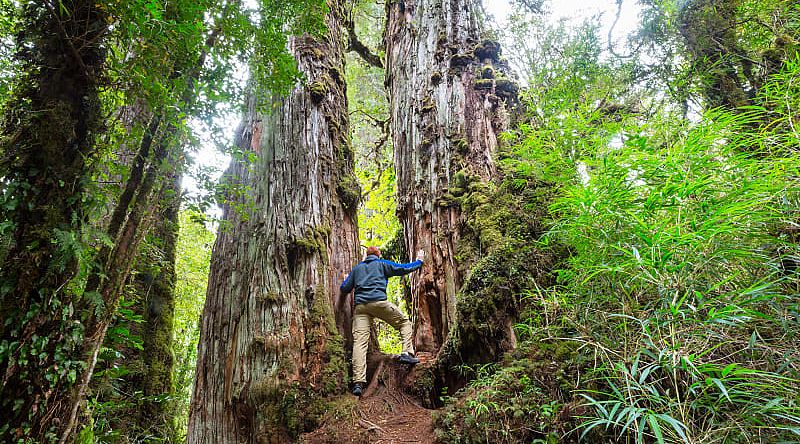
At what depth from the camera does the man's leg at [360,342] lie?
433 centimetres

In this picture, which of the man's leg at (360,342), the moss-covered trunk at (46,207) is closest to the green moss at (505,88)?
the man's leg at (360,342)

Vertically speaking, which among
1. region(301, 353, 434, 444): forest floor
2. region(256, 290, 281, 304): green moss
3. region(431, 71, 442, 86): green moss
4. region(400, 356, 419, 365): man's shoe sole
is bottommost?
region(301, 353, 434, 444): forest floor

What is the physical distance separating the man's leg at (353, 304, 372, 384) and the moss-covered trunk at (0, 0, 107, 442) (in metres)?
2.52

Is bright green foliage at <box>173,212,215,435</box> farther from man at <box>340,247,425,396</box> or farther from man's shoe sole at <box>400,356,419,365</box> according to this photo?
man's shoe sole at <box>400,356,419,365</box>

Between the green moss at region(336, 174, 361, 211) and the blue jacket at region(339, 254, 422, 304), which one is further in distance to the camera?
the green moss at region(336, 174, 361, 211)

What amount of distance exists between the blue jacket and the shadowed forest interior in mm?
211

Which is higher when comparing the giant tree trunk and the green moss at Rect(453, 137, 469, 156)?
the green moss at Rect(453, 137, 469, 156)

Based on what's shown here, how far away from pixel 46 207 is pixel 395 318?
353cm

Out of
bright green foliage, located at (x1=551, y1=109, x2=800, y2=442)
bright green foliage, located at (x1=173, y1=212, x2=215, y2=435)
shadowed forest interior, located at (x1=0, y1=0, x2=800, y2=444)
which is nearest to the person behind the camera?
bright green foliage, located at (x1=551, y1=109, x2=800, y2=442)

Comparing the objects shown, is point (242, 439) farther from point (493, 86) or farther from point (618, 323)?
point (493, 86)

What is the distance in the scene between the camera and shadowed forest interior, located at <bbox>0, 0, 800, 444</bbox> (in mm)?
2062

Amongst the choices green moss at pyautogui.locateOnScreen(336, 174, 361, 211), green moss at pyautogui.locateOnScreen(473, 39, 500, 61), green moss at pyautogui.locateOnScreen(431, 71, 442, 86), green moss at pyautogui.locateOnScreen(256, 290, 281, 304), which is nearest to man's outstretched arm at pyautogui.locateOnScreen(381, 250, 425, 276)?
green moss at pyautogui.locateOnScreen(336, 174, 361, 211)

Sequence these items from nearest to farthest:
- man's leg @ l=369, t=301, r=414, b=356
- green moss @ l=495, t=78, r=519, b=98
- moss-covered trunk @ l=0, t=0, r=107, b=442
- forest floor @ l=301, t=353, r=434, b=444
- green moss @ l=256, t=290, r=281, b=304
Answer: moss-covered trunk @ l=0, t=0, r=107, b=442 → forest floor @ l=301, t=353, r=434, b=444 → green moss @ l=256, t=290, r=281, b=304 → man's leg @ l=369, t=301, r=414, b=356 → green moss @ l=495, t=78, r=519, b=98

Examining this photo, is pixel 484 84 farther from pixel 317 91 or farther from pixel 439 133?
pixel 317 91
